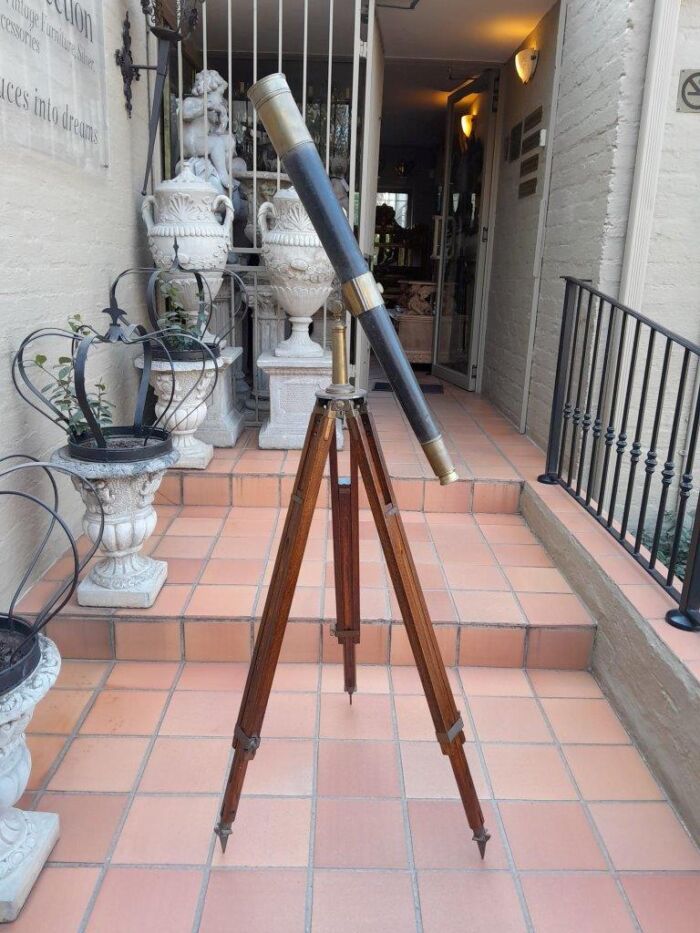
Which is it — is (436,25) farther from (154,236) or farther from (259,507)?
(259,507)

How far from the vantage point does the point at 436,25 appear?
13.0 ft

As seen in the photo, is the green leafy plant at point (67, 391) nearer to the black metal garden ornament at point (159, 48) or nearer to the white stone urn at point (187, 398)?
the white stone urn at point (187, 398)

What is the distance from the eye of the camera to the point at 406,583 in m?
1.33

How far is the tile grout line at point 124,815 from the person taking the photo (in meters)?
1.36

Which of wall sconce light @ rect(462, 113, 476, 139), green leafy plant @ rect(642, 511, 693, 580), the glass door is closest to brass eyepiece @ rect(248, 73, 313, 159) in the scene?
green leafy plant @ rect(642, 511, 693, 580)

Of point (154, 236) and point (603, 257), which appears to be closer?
point (603, 257)

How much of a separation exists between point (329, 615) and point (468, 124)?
4.11m

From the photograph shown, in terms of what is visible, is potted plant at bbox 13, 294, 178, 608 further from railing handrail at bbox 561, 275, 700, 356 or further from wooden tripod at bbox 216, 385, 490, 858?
railing handrail at bbox 561, 275, 700, 356

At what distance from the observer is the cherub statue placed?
11.1 ft

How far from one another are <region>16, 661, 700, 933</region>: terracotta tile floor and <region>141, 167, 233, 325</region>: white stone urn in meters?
1.80

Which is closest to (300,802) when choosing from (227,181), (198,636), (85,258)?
(198,636)

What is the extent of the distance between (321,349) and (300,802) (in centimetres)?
228

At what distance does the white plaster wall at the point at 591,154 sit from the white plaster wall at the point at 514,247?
24 centimetres

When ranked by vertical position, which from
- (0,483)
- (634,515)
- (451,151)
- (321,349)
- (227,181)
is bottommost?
(634,515)
